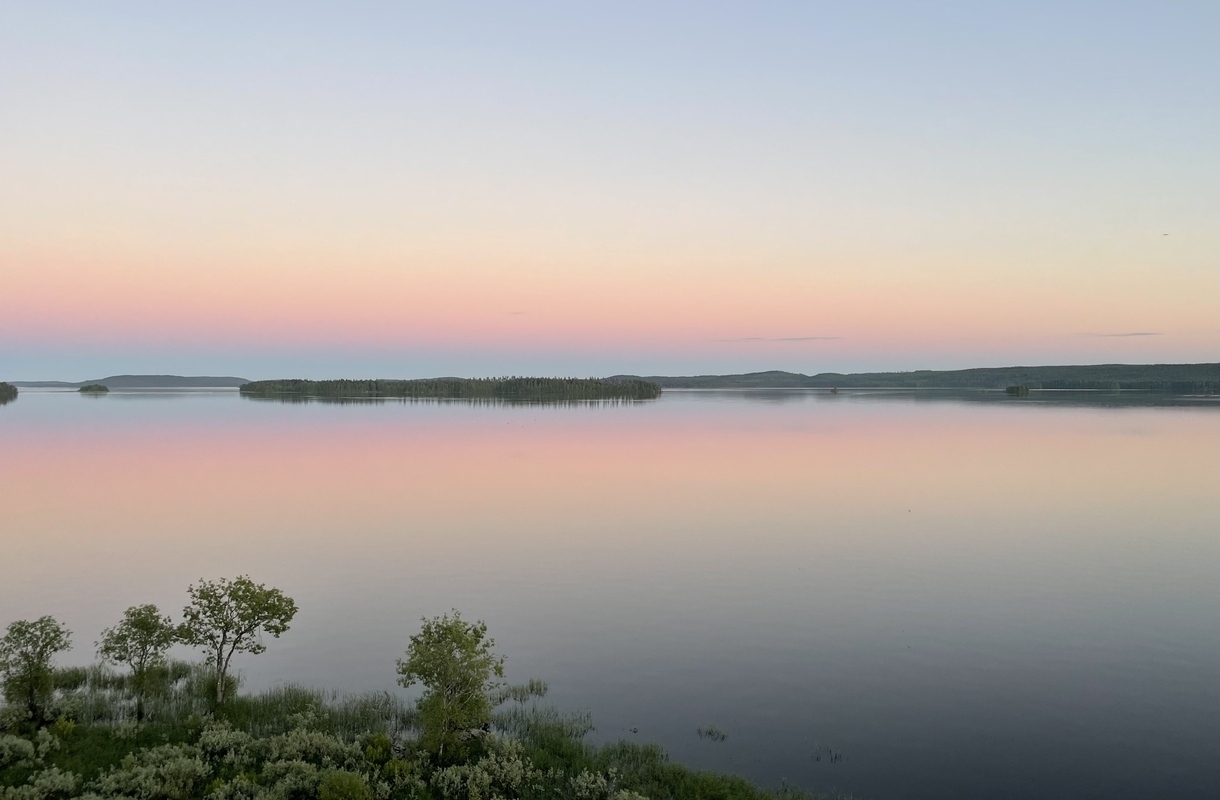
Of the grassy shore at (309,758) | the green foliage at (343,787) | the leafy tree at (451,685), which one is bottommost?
the grassy shore at (309,758)

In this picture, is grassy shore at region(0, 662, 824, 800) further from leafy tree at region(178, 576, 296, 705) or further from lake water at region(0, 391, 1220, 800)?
leafy tree at region(178, 576, 296, 705)

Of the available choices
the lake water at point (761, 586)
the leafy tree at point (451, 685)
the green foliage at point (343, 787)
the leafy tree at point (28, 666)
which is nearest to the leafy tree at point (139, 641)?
the leafy tree at point (28, 666)

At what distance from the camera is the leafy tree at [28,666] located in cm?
1792

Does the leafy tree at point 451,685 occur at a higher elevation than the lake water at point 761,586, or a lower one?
higher

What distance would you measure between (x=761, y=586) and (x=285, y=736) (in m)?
18.8

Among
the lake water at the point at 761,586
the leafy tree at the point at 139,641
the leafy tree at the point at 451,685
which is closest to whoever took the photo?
the leafy tree at the point at 451,685

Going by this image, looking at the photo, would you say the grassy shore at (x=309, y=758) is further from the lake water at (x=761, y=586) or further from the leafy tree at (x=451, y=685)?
the lake water at (x=761, y=586)

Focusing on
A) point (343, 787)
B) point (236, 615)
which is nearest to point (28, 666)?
point (236, 615)

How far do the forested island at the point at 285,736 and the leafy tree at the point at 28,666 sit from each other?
1.4 inches

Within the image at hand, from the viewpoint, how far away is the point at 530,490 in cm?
5381

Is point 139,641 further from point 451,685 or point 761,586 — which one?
point 761,586

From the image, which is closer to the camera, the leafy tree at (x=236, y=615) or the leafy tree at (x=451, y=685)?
the leafy tree at (x=451, y=685)

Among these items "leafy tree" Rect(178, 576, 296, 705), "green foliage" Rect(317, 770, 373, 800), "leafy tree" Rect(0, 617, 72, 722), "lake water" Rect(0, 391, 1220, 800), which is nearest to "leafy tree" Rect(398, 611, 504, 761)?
"green foliage" Rect(317, 770, 373, 800)

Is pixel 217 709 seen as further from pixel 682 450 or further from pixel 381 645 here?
pixel 682 450
